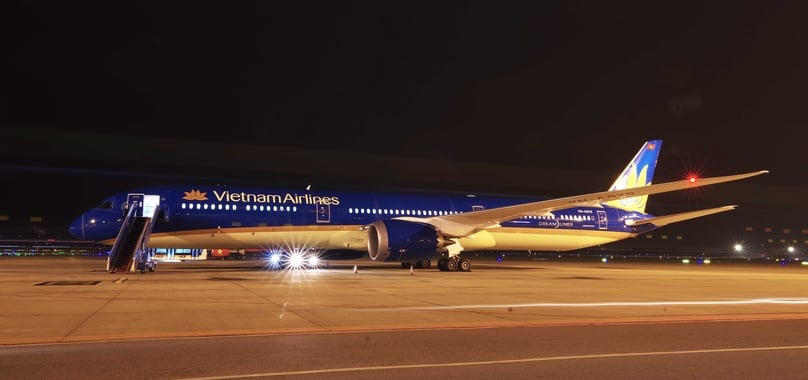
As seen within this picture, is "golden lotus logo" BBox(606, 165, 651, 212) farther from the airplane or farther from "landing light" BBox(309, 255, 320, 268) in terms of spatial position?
"landing light" BBox(309, 255, 320, 268)

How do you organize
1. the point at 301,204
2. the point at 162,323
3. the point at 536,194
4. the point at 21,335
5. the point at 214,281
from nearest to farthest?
the point at 21,335 < the point at 162,323 < the point at 214,281 < the point at 301,204 < the point at 536,194

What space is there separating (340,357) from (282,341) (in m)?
1.49

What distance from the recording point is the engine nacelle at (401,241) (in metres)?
25.0

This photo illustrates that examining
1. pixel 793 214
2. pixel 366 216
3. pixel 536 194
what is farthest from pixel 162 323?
pixel 793 214

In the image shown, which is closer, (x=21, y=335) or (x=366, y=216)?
(x=21, y=335)

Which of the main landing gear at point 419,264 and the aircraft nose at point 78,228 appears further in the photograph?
the main landing gear at point 419,264

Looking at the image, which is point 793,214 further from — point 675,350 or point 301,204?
point 675,350

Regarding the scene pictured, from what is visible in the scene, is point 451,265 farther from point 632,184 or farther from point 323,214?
point 632,184

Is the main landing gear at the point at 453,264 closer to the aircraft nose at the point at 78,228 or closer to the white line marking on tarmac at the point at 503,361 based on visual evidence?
the aircraft nose at the point at 78,228

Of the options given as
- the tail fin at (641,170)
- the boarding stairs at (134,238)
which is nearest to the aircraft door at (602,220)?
the tail fin at (641,170)

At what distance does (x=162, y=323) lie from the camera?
412 inches

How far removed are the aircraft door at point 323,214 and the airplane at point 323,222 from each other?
44mm

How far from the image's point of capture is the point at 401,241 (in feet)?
82.3

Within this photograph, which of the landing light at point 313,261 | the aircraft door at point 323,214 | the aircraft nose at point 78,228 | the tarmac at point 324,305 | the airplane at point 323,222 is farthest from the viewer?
the landing light at point 313,261
